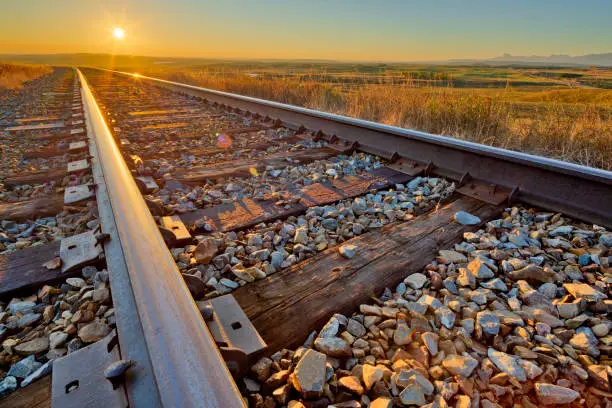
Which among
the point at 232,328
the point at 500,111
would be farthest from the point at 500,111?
the point at 232,328

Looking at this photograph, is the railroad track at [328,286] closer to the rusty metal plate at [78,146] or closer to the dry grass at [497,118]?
the rusty metal plate at [78,146]

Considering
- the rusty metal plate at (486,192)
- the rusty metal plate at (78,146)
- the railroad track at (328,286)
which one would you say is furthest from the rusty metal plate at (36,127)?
the rusty metal plate at (486,192)

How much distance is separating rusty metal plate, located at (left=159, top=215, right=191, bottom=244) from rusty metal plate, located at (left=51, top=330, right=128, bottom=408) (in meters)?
0.77

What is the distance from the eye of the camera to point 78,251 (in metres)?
1.68

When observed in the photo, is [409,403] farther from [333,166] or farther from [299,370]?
[333,166]

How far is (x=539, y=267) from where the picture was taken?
1.56 meters

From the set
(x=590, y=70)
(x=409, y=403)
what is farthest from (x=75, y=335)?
(x=590, y=70)

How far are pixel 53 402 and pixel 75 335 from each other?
0.37 m

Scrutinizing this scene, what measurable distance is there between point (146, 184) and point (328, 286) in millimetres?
1760

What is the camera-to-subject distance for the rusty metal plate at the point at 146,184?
2473 mm

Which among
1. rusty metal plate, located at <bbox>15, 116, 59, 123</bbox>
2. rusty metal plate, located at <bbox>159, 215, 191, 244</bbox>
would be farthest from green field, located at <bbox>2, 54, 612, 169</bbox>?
rusty metal plate, located at <bbox>15, 116, 59, 123</bbox>

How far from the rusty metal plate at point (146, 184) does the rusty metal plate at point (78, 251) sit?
73 cm

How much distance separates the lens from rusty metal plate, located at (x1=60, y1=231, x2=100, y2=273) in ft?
5.24

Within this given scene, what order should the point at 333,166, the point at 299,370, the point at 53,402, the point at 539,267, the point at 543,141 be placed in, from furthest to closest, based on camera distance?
the point at 543,141 < the point at 333,166 < the point at 539,267 < the point at 299,370 < the point at 53,402
